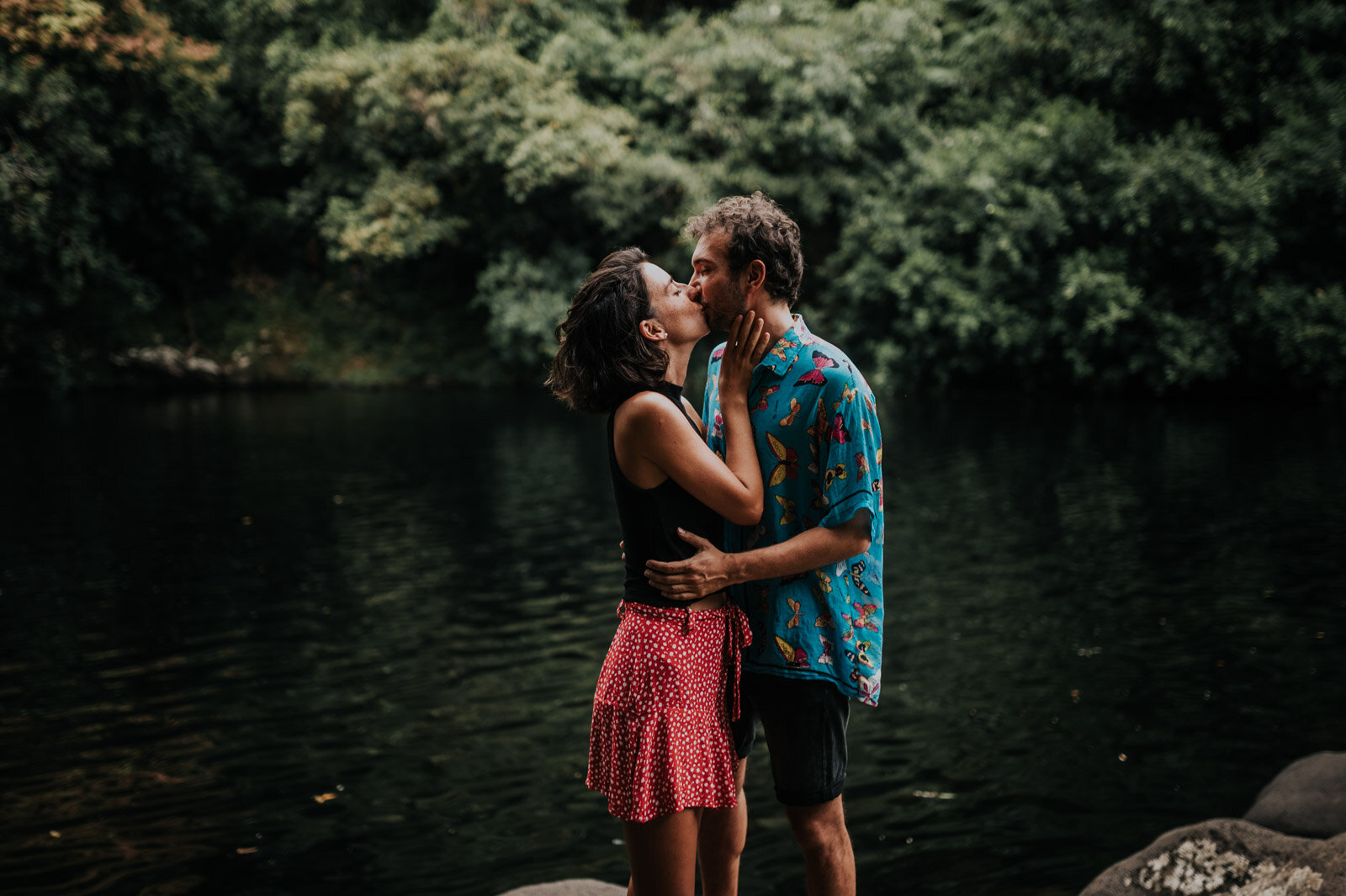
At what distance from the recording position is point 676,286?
8.87 ft

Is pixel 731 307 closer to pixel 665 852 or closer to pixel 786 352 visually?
pixel 786 352

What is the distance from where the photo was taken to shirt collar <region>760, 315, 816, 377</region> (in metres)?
2.72

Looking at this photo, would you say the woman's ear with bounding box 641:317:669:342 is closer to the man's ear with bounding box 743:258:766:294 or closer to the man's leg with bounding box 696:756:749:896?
the man's ear with bounding box 743:258:766:294

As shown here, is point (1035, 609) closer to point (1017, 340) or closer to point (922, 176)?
point (1017, 340)

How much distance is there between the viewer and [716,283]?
105 inches

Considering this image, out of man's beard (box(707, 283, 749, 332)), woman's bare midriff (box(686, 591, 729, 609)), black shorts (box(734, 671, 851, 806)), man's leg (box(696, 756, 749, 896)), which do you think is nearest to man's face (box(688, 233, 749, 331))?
man's beard (box(707, 283, 749, 332))

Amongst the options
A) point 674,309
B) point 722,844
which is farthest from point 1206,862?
point 674,309

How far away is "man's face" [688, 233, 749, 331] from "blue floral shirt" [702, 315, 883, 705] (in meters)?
0.13

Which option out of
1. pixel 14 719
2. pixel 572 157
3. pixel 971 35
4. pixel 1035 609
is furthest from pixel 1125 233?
pixel 14 719

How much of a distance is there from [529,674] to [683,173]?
57.5 feet

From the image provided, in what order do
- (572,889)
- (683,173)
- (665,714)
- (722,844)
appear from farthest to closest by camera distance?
(683,173)
(572,889)
(722,844)
(665,714)

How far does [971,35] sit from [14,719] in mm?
21365

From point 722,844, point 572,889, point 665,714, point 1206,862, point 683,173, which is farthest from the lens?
point 683,173

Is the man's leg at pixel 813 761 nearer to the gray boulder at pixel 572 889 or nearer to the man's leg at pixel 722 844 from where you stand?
the man's leg at pixel 722 844
